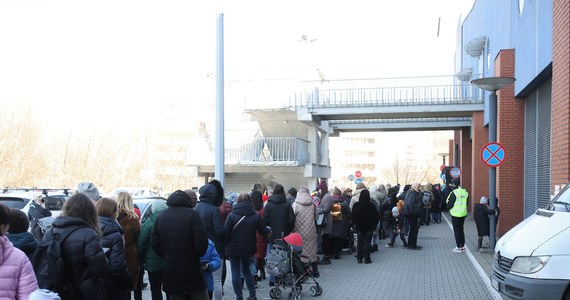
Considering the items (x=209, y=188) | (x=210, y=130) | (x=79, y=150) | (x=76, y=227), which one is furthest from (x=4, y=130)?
(x=76, y=227)

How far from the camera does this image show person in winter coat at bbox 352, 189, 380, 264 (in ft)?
49.6

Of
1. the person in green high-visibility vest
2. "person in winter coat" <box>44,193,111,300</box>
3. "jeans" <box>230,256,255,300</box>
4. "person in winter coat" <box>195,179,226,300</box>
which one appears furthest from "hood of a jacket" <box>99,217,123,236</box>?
A: the person in green high-visibility vest

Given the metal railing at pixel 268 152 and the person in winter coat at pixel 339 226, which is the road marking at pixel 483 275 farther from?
the metal railing at pixel 268 152

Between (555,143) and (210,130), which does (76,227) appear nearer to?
(555,143)

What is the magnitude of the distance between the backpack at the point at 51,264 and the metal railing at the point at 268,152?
79.4 ft

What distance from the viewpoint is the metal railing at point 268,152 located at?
98.0 feet

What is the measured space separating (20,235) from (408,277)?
901 cm

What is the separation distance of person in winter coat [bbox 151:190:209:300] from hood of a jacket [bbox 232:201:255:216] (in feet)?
8.94

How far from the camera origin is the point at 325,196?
607 inches

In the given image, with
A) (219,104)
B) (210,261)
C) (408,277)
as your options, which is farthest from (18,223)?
(219,104)

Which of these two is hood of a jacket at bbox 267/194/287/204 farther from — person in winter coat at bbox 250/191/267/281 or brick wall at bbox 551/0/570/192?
brick wall at bbox 551/0/570/192

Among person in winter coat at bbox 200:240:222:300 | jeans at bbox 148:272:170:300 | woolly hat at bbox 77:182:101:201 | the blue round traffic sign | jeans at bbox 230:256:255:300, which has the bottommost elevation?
jeans at bbox 230:256:255:300

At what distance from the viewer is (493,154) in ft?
51.6

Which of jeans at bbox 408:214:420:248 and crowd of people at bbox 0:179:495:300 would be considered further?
jeans at bbox 408:214:420:248
